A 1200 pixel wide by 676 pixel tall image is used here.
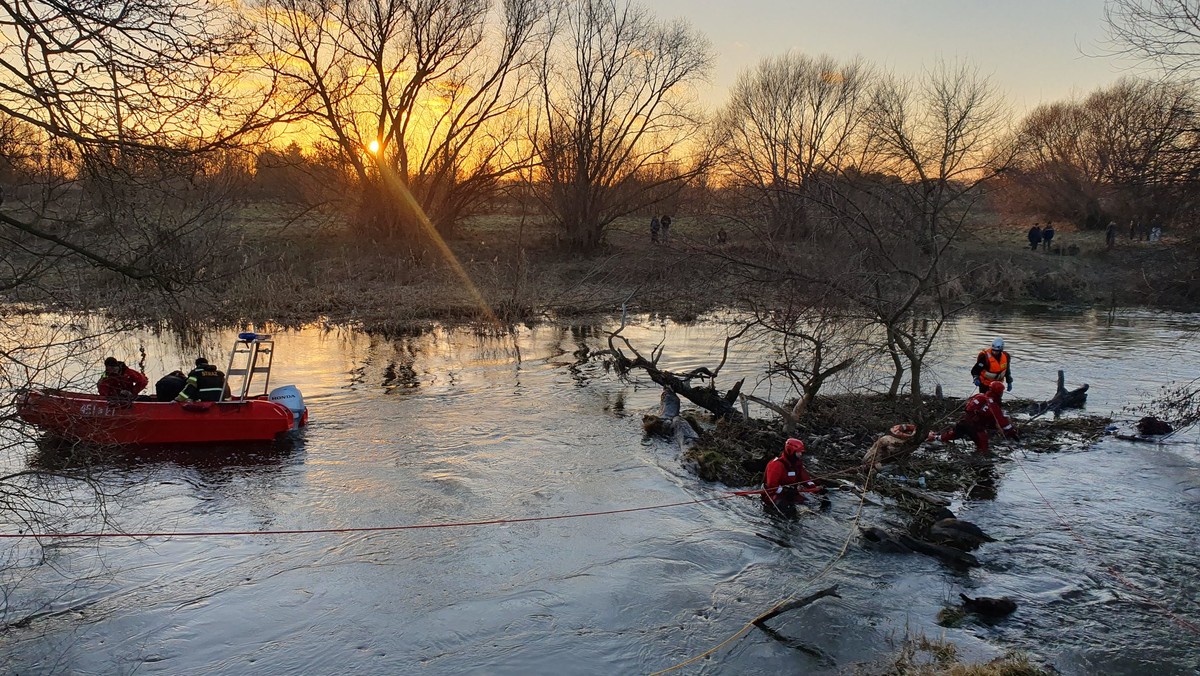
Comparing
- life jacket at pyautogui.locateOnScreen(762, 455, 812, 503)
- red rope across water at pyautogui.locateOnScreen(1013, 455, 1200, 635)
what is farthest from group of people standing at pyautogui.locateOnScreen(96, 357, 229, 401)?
red rope across water at pyautogui.locateOnScreen(1013, 455, 1200, 635)

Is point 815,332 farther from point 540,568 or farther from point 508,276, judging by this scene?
point 508,276

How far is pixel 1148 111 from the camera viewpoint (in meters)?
11.0

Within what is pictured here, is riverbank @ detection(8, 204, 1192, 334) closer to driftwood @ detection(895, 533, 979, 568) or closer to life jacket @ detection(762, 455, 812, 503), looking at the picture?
life jacket @ detection(762, 455, 812, 503)

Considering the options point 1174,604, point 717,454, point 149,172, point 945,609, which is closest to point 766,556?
point 945,609

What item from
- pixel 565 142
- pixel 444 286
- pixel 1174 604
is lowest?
pixel 1174 604

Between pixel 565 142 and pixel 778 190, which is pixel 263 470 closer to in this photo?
pixel 778 190

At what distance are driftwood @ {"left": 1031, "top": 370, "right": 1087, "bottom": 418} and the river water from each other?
1.79 m

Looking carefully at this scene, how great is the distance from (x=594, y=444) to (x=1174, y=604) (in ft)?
26.1

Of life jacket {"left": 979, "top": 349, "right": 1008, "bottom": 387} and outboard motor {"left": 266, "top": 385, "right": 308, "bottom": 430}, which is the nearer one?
outboard motor {"left": 266, "top": 385, "right": 308, "bottom": 430}

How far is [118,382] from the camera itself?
459 inches

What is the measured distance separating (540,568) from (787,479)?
329cm

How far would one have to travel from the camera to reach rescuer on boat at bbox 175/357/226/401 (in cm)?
1232

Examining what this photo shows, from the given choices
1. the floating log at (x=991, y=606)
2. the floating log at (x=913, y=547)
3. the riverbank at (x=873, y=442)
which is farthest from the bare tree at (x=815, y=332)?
the floating log at (x=991, y=606)

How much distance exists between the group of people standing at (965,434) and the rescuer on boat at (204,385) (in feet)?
29.1
